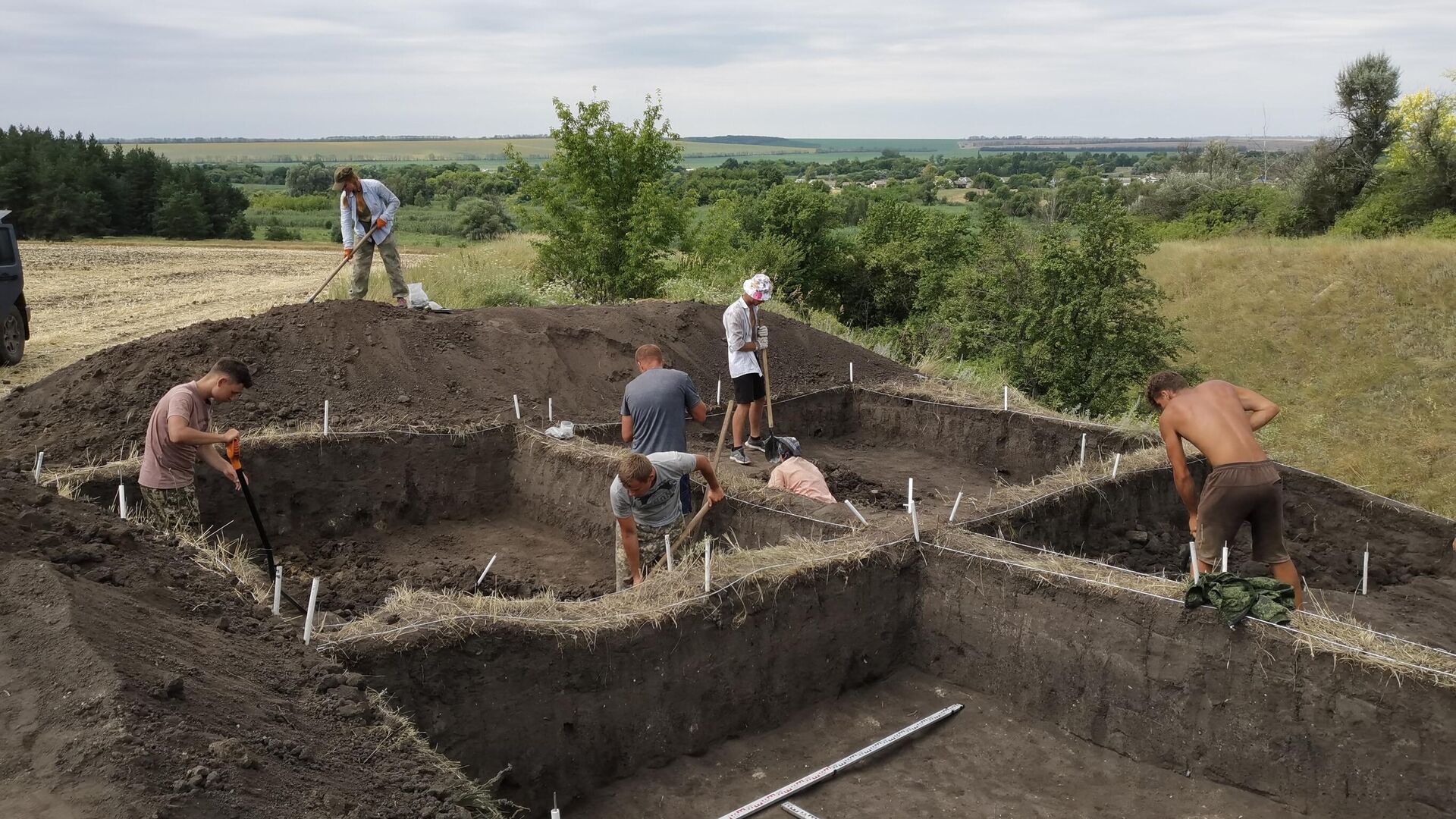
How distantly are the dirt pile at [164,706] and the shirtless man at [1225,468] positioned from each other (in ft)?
14.8

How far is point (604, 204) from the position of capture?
57.2ft

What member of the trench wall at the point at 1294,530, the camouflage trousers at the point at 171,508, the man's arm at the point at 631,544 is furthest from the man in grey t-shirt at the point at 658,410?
the camouflage trousers at the point at 171,508

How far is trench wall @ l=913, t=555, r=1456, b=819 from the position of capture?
4910 mm

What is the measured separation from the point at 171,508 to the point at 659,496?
298 cm

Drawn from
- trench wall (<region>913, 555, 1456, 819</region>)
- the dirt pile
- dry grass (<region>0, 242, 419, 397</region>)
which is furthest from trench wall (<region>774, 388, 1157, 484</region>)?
dry grass (<region>0, 242, 419, 397</region>)

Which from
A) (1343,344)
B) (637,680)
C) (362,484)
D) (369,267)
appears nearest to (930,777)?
(637,680)

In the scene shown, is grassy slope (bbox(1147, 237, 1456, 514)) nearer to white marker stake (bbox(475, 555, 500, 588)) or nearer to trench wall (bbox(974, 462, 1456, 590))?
trench wall (bbox(974, 462, 1456, 590))

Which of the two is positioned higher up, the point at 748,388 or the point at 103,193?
the point at 103,193

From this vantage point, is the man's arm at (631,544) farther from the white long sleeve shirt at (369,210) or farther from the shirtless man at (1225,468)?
the white long sleeve shirt at (369,210)

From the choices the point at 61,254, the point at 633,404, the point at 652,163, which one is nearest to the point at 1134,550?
the point at 633,404

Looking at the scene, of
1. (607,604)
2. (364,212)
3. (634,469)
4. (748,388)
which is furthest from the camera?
(364,212)

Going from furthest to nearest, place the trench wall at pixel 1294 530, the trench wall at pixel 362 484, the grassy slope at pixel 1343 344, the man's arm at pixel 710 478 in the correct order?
the grassy slope at pixel 1343 344, the trench wall at pixel 362 484, the trench wall at pixel 1294 530, the man's arm at pixel 710 478

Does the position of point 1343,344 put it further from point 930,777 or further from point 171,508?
point 171,508

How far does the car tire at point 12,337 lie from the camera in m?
13.1
